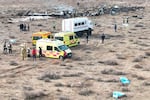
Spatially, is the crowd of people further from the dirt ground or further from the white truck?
the white truck

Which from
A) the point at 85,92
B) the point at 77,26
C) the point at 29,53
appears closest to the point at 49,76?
the point at 85,92

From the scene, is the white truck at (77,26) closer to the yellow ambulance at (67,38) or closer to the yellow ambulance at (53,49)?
the yellow ambulance at (67,38)

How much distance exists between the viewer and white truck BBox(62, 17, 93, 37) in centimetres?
4506

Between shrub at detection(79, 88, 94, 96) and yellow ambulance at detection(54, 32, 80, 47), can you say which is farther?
yellow ambulance at detection(54, 32, 80, 47)

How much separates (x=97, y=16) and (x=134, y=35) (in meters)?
22.7

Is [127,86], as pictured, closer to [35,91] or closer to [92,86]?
[92,86]

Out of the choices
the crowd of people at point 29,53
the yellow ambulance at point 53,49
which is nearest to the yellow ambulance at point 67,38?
the yellow ambulance at point 53,49

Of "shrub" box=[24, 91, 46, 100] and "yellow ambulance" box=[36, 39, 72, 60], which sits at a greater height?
"yellow ambulance" box=[36, 39, 72, 60]

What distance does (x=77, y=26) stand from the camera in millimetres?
46031

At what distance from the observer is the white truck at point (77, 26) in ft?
148

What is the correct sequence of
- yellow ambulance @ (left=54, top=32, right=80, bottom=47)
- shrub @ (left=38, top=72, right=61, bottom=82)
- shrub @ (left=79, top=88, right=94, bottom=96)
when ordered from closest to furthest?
shrub @ (left=79, top=88, right=94, bottom=96)
shrub @ (left=38, top=72, right=61, bottom=82)
yellow ambulance @ (left=54, top=32, right=80, bottom=47)

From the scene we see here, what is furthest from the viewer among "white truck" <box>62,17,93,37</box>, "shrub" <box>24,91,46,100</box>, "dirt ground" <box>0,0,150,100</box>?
"white truck" <box>62,17,93,37</box>

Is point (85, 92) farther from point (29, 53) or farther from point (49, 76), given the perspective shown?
point (29, 53)

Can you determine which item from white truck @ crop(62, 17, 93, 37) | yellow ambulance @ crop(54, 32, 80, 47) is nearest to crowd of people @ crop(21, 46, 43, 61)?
yellow ambulance @ crop(54, 32, 80, 47)
